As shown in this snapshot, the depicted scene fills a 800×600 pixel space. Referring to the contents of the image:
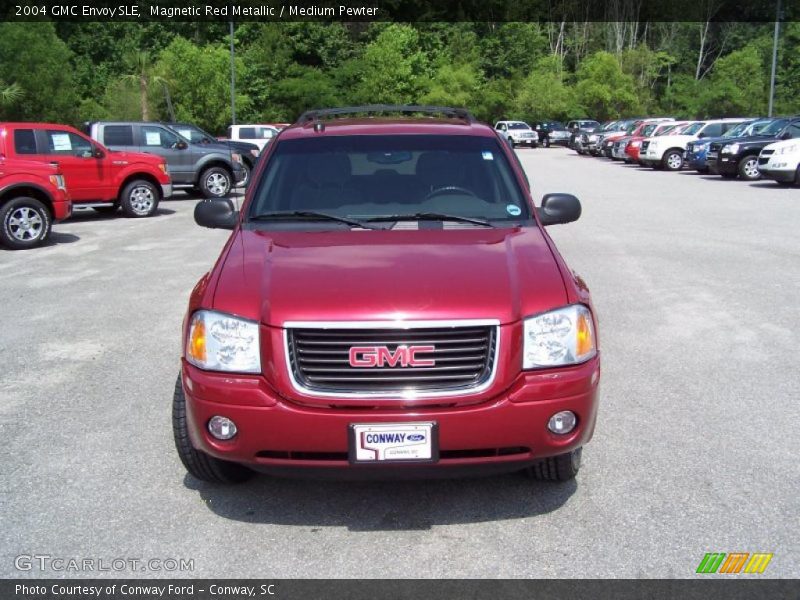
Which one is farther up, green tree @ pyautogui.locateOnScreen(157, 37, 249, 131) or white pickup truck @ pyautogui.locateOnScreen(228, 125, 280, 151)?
green tree @ pyautogui.locateOnScreen(157, 37, 249, 131)

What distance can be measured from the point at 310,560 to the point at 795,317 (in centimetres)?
569

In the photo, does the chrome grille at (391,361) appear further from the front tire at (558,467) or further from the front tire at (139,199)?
the front tire at (139,199)

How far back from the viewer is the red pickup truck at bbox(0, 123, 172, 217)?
14859mm

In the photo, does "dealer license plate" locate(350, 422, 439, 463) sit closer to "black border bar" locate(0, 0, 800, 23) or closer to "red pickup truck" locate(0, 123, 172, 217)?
"red pickup truck" locate(0, 123, 172, 217)

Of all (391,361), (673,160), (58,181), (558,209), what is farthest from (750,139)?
(391,361)

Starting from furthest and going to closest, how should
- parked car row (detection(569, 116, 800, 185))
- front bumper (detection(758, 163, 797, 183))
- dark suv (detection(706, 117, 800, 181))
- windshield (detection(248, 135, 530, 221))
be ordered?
dark suv (detection(706, 117, 800, 181)) → parked car row (detection(569, 116, 800, 185)) → front bumper (detection(758, 163, 797, 183)) → windshield (detection(248, 135, 530, 221))

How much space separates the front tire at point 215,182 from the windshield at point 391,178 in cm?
1589

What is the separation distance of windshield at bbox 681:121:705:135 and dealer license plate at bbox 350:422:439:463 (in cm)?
2868

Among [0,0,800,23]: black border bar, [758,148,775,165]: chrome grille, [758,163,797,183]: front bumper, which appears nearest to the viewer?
[758,163,797,183]: front bumper

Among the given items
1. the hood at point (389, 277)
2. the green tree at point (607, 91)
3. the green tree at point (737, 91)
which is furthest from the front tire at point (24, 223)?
the green tree at point (607, 91)

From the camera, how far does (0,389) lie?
5.75m

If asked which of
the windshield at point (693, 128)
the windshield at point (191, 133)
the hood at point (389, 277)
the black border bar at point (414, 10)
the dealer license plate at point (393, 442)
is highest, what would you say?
the black border bar at point (414, 10)

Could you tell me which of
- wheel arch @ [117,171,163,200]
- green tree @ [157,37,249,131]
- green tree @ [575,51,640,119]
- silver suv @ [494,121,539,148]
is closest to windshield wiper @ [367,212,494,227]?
wheel arch @ [117,171,163,200]

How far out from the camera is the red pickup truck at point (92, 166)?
48.8 ft
